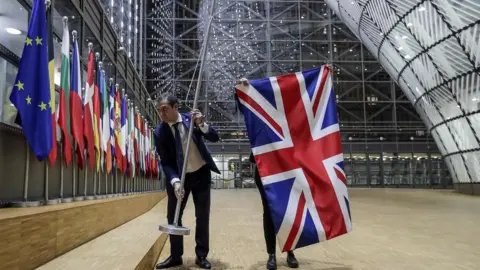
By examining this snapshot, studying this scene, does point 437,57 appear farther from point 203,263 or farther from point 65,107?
point 203,263

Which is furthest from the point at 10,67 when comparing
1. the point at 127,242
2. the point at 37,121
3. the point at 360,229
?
the point at 360,229

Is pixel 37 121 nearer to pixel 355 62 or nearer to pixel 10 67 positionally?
pixel 10 67

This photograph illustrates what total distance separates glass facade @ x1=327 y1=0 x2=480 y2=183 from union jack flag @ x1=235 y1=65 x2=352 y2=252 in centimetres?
1499

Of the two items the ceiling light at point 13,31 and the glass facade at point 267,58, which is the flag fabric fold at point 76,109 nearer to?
the ceiling light at point 13,31

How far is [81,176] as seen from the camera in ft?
23.4

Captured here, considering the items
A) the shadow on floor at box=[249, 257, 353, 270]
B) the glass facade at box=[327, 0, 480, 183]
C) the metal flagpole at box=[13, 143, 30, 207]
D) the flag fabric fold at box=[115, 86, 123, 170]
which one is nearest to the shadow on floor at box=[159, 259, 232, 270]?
the shadow on floor at box=[249, 257, 353, 270]

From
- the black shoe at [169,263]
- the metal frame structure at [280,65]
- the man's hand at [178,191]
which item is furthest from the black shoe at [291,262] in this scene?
the metal frame structure at [280,65]

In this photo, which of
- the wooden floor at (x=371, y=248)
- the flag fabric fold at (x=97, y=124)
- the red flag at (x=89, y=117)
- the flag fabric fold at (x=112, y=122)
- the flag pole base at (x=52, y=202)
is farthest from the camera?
A: the flag fabric fold at (x=112, y=122)

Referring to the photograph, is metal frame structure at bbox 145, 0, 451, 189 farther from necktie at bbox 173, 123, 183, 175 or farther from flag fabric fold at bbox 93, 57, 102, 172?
necktie at bbox 173, 123, 183, 175

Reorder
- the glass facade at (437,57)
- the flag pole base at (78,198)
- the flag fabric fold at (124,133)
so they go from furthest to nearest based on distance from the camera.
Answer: the glass facade at (437,57), the flag fabric fold at (124,133), the flag pole base at (78,198)

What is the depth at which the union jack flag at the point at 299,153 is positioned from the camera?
14.1ft

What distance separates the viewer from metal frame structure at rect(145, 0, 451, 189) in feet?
129

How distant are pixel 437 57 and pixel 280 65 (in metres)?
21.1

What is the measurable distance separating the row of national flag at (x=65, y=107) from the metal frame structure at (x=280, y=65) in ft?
96.5
